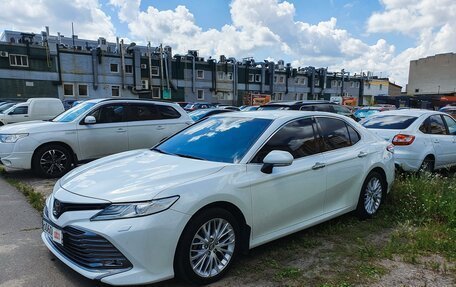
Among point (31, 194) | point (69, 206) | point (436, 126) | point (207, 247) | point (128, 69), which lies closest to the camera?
point (69, 206)

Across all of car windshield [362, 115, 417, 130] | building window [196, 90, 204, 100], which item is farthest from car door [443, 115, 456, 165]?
building window [196, 90, 204, 100]

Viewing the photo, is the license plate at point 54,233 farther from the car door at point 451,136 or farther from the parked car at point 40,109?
the parked car at point 40,109

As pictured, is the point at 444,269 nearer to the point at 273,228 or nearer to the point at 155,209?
the point at 273,228

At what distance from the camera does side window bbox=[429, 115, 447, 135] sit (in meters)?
7.75

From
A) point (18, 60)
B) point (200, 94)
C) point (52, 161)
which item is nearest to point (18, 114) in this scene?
point (52, 161)

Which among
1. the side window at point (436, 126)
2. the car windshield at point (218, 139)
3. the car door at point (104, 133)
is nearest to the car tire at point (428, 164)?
the side window at point (436, 126)

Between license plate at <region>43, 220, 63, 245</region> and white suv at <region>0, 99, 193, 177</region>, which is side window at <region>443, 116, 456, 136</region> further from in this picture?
license plate at <region>43, 220, 63, 245</region>

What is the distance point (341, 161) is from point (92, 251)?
3106 mm

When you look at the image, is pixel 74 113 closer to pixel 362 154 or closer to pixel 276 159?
pixel 276 159

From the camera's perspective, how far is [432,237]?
437cm

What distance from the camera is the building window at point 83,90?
123 ft

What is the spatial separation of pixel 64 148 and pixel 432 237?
6890 mm

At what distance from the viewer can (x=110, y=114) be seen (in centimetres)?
807

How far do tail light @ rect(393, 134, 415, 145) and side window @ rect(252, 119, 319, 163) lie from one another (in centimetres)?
370
